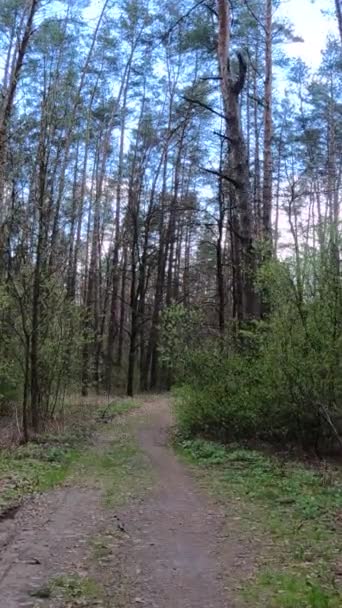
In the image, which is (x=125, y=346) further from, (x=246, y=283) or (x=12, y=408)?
(x=246, y=283)

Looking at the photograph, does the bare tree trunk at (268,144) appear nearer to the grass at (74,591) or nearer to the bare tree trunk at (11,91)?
the bare tree trunk at (11,91)

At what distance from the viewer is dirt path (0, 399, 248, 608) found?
4.54m

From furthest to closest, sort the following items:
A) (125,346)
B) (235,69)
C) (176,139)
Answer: (125,346)
(176,139)
(235,69)

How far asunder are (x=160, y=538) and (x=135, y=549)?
43 centimetres

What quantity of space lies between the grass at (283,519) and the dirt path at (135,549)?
29 centimetres

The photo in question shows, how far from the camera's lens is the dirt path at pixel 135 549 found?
454 cm

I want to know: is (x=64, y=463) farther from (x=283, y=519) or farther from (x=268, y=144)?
(x=268, y=144)

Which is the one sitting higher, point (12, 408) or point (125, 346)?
point (125, 346)

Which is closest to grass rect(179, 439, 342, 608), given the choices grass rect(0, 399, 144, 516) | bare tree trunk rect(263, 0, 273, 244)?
grass rect(0, 399, 144, 516)

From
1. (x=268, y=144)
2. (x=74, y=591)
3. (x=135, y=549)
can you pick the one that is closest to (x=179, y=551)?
(x=135, y=549)

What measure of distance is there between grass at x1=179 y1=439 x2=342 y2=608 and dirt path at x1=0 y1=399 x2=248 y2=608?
0.29 metres

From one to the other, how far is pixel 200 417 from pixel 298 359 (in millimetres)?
3622

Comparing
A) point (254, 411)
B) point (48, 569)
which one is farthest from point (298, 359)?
point (48, 569)

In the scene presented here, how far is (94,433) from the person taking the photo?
14.5 metres
